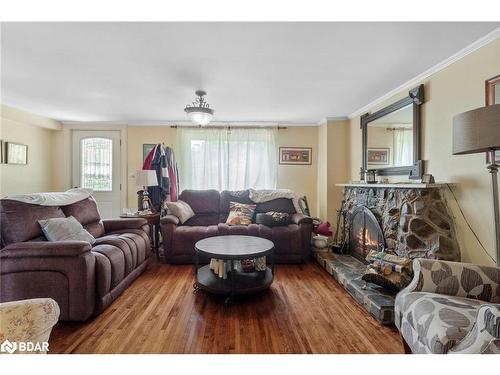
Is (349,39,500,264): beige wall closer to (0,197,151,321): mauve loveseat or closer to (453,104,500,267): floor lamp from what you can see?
(453,104,500,267): floor lamp

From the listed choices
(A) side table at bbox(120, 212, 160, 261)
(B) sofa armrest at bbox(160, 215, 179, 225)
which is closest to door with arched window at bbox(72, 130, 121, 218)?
(A) side table at bbox(120, 212, 160, 261)

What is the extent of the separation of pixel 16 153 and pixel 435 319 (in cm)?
530

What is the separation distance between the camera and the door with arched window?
4.48m

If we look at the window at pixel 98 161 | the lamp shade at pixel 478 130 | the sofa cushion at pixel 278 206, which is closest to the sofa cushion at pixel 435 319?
the lamp shade at pixel 478 130

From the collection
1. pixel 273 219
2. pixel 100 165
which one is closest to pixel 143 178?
pixel 100 165

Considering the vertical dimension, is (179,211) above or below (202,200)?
below

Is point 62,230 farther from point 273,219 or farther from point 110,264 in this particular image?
point 273,219

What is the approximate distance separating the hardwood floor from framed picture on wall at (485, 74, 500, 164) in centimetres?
151

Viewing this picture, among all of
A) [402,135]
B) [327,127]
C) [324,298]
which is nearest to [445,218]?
[402,135]

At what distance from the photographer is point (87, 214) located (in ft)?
9.22

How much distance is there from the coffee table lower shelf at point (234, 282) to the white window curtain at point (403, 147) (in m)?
1.93

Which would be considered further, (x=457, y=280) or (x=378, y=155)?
(x=378, y=155)

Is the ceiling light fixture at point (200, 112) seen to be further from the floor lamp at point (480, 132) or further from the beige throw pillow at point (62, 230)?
the floor lamp at point (480, 132)

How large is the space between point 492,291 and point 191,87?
10.0ft
